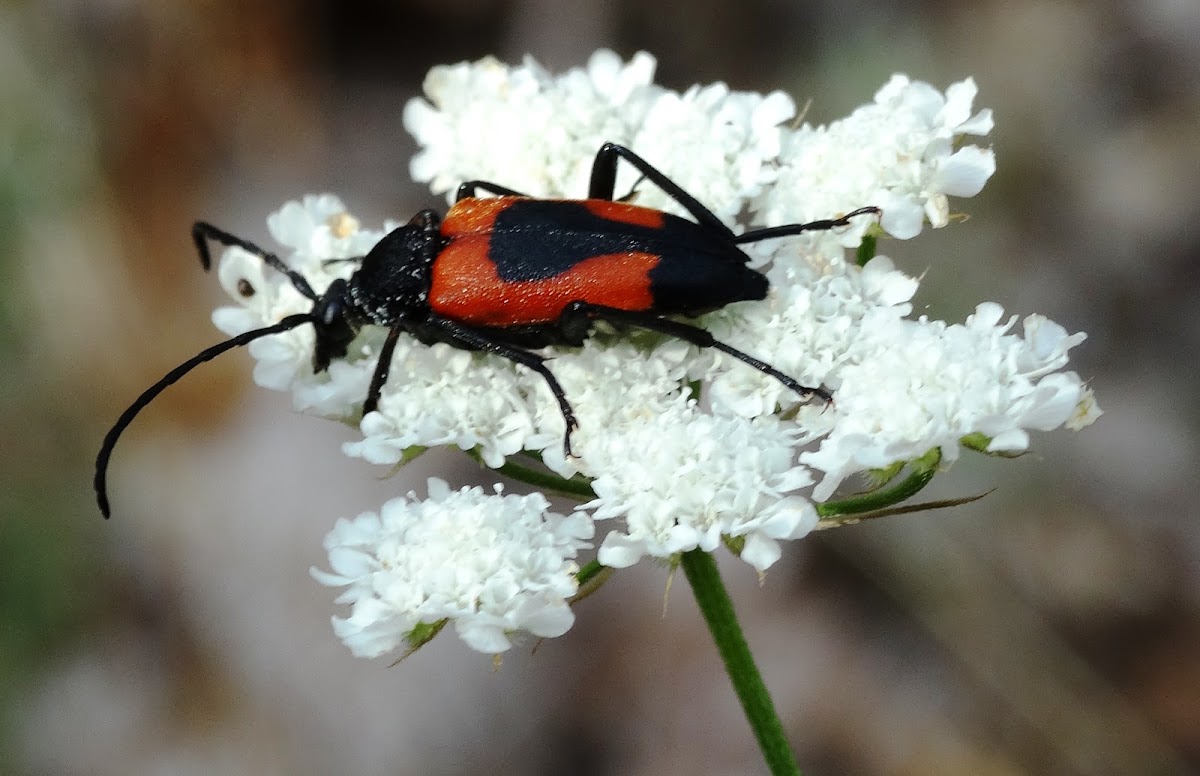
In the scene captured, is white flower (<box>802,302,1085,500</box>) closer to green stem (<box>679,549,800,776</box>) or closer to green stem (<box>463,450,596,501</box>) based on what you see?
green stem (<box>679,549,800,776</box>)

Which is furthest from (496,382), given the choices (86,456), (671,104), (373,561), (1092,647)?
(86,456)

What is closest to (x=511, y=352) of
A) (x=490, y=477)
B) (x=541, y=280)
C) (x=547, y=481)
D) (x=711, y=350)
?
(x=541, y=280)

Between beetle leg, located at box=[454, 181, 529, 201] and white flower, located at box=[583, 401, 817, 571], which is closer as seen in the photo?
white flower, located at box=[583, 401, 817, 571]

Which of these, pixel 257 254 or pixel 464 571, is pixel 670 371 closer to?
pixel 464 571

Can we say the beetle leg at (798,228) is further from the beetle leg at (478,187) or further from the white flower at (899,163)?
the beetle leg at (478,187)

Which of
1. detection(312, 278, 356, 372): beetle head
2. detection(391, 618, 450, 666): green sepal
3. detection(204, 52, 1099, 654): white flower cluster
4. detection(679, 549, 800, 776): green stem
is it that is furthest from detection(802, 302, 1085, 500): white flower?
detection(312, 278, 356, 372): beetle head

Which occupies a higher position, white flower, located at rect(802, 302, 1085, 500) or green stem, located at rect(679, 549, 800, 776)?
white flower, located at rect(802, 302, 1085, 500)
